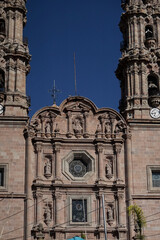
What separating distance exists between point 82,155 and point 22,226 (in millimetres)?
6480

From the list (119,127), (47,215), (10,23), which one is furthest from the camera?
(10,23)

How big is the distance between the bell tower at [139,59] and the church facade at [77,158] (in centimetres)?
8

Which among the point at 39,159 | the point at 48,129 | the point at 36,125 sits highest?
the point at 36,125

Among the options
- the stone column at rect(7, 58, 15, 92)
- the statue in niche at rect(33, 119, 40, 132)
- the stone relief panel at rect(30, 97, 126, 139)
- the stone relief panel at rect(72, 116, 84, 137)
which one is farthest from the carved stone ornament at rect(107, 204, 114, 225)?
the stone column at rect(7, 58, 15, 92)

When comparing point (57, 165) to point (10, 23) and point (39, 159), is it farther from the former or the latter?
point (10, 23)

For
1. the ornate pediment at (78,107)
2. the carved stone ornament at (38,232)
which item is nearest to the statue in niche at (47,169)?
the carved stone ornament at (38,232)

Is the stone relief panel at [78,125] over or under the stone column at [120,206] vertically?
over

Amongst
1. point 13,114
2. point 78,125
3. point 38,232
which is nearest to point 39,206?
point 38,232

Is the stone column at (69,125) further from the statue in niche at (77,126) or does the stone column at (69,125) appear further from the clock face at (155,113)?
the clock face at (155,113)

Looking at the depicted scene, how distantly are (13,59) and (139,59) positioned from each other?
9.32m

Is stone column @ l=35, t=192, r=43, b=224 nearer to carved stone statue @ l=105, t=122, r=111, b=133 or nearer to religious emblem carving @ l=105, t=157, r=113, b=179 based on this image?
religious emblem carving @ l=105, t=157, r=113, b=179

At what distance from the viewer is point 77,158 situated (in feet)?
140

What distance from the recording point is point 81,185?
41094 mm

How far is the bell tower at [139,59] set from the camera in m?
44.6
